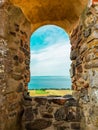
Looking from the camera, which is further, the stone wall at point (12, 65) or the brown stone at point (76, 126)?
the brown stone at point (76, 126)

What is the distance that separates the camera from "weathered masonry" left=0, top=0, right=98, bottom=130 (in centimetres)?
223

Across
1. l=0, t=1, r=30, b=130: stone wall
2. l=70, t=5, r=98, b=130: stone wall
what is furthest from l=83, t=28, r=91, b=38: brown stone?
l=0, t=1, r=30, b=130: stone wall

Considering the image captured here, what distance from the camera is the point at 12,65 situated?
101 inches

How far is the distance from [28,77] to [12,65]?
0.77 m

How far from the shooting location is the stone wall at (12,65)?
7.48 feet

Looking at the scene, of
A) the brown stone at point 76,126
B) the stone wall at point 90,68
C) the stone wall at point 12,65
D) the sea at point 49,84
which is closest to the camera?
the stone wall at point 90,68

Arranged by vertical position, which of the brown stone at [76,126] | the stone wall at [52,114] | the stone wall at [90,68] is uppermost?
the stone wall at [90,68]

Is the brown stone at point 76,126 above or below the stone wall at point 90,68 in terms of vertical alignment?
below

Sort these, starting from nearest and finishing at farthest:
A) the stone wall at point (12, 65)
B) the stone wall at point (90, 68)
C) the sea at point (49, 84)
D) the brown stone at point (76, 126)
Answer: the stone wall at point (90, 68) → the stone wall at point (12, 65) → the brown stone at point (76, 126) → the sea at point (49, 84)

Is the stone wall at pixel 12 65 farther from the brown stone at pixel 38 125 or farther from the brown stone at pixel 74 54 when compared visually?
the brown stone at pixel 74 54

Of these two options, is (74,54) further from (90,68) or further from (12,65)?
(12,65)

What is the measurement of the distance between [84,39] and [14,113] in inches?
55.9

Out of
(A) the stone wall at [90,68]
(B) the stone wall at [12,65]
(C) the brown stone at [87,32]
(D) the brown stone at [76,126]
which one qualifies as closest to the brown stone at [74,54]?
(A) the stone wall at [90,68]

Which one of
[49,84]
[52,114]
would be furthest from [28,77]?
[49,84]
